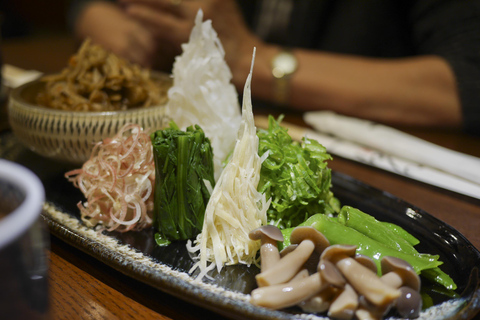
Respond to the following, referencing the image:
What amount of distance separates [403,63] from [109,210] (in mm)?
2623

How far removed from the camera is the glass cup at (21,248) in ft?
1.60

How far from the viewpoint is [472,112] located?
8.60 ft

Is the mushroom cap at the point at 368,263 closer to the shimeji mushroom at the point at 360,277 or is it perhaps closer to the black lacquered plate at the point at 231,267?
the shimeji mushroom at the point at 360,277

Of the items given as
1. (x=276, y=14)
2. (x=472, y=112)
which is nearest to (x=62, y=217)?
(x=472, y=112)

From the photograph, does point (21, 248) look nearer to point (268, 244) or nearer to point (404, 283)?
point (268, 244)

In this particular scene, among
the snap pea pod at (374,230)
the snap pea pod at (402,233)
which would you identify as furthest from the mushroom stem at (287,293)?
the snap pea pod at (402,233)

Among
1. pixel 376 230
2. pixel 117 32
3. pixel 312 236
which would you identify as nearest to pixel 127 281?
pixel 312 236

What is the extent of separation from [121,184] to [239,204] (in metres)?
0.43

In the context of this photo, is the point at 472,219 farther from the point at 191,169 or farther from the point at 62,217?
the point at 62,217

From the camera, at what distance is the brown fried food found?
1617 mm

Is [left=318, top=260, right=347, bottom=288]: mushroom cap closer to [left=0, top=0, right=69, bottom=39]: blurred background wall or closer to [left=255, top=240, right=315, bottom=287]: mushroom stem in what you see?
[left=255, top=240, right=315, bottom=287]: mushroom stem

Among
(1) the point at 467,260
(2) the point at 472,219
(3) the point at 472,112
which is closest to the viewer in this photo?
(1) the point at 467,260

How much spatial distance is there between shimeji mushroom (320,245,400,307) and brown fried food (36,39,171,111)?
3.58 feet

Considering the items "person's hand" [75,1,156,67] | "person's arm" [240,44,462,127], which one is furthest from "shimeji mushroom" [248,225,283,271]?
"person's hand" [75,1,156,67]
